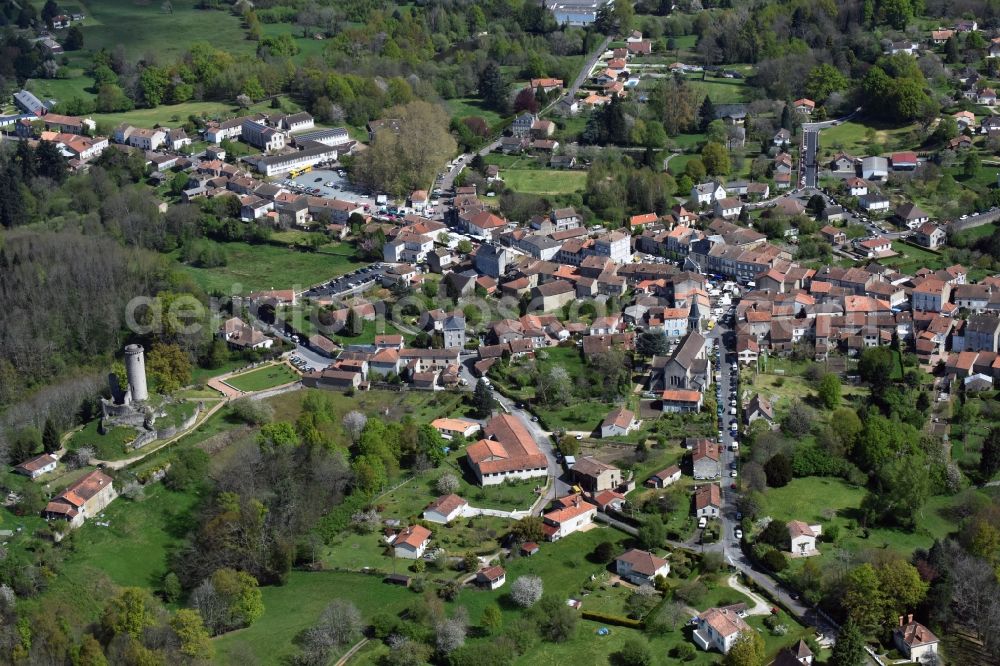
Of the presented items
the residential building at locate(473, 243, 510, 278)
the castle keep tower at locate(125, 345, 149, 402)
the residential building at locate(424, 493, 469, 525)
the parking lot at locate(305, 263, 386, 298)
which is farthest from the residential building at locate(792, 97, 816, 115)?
the castle keep tower at locate(125, 345, 149, 402)

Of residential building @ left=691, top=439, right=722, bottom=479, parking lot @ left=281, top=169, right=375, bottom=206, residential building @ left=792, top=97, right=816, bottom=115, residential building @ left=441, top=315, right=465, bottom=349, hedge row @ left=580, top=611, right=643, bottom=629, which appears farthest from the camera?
residential building @ left=792, top=97, right=816, bottom=115

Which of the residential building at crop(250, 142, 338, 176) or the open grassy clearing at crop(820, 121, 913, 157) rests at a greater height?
the open grassy clearing at crop(820, 121, 913, 157)

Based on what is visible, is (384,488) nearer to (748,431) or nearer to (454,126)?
(748,431)

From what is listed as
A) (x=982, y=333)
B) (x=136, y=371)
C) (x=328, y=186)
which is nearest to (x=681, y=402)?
(x=982, y=333)

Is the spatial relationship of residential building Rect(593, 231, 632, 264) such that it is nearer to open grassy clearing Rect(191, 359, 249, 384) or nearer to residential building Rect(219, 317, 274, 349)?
residential building Rect(219, 317, 274, 349)

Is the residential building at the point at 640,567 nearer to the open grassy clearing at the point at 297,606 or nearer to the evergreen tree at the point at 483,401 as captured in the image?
the open grassy clearing at the point at 297,606
